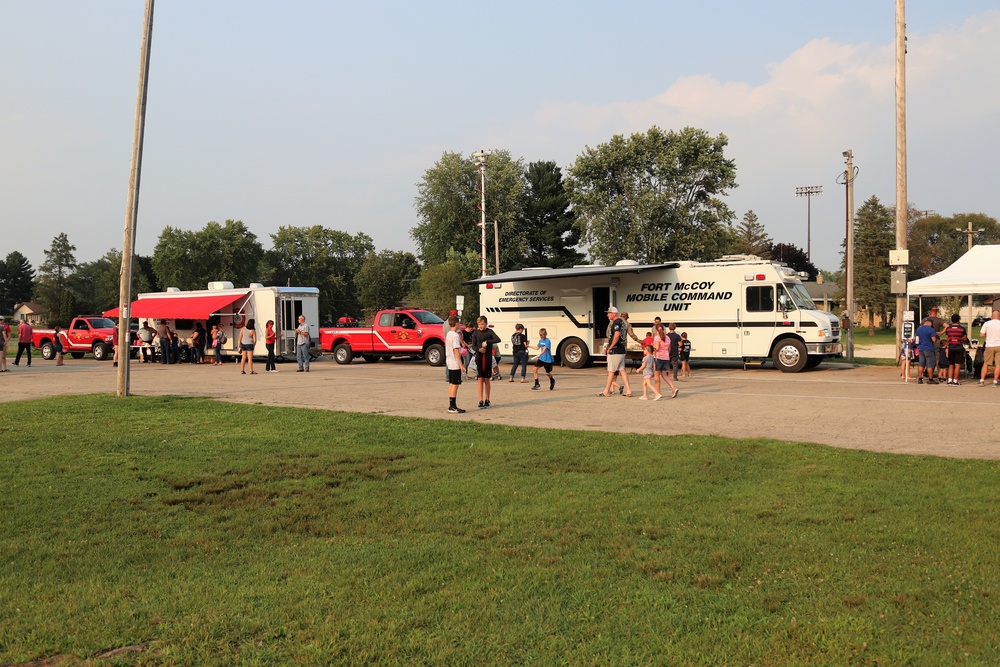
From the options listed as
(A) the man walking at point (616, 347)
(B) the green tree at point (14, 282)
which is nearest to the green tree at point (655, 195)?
(A) the man walking at point (616, 347)

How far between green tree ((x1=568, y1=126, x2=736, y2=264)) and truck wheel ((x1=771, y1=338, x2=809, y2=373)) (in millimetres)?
28845

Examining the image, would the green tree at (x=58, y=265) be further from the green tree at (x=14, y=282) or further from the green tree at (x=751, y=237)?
the green tree at (x=751, y=237)

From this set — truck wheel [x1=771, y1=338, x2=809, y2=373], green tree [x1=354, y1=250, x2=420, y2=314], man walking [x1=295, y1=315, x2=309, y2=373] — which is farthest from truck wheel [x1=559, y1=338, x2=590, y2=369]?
green tree [x1=354, y1=250, x2=420, y2=314]

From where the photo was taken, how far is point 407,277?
94000mm

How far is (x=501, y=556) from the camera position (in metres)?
5.79

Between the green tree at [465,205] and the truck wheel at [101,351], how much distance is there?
33953 mm

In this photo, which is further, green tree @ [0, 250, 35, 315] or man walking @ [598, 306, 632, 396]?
green tree @ [0, 250, 35, 315]

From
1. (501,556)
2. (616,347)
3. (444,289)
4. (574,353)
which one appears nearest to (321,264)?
(444,289)

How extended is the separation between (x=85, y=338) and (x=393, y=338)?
1556 centimetres

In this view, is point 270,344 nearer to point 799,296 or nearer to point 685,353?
point 685,353

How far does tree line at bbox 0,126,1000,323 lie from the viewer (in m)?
51.4

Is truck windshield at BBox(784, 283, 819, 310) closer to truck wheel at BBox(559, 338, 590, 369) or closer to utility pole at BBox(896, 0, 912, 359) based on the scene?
utility pole at BBox(896, 0, 912, 359)

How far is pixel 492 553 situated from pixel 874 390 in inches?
568

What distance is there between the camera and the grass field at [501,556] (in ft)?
14.1
